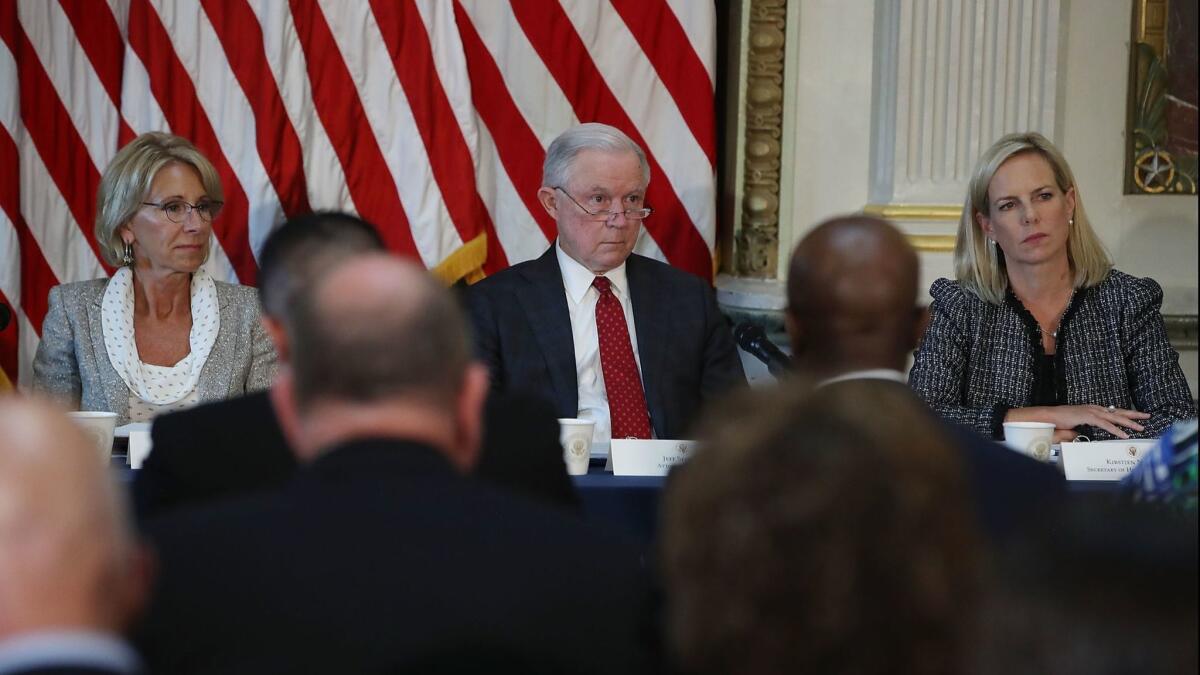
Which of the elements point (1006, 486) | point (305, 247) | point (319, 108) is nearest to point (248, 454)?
point (305, 247)

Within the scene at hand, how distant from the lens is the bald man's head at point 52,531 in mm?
1221

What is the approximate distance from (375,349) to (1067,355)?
9.06ft

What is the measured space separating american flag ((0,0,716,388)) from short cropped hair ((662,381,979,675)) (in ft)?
11.9

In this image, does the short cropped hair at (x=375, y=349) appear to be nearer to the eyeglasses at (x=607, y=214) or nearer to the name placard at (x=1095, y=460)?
the name placard at (x=1095, y=460)

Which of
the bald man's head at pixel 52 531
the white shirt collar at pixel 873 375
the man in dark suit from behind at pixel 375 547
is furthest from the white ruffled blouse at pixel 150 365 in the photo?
the bald man's head at pixel 52 531

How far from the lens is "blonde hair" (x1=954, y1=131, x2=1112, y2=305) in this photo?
3.96 metres

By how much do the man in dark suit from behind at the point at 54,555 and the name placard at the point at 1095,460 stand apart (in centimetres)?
213

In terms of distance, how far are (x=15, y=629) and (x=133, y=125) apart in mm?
3666

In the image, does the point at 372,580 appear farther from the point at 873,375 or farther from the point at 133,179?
the point at 133,179

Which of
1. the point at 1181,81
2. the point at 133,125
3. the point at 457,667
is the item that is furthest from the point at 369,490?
the point at 1181,81

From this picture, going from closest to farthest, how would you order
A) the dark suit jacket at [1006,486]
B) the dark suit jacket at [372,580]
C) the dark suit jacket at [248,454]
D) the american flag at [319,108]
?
the dark suit jacket at [372,580] → the dark suit jacket at [1006,486] → the dark suit jacket at [248,454] → the american flag at [319,108]

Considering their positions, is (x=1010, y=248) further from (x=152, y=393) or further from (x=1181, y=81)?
(x=152, y=393)

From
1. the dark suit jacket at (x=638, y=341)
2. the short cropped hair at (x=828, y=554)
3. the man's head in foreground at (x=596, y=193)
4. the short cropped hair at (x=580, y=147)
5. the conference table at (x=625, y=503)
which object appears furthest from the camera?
the short cropped hair at (x=580, y=147)

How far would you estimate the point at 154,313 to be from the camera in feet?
13.5
